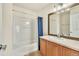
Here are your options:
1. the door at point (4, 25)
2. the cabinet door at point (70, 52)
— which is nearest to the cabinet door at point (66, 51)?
the cabinet door at point (70, 52)

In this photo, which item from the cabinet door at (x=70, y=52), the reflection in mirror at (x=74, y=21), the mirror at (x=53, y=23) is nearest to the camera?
the cabinet door at (x=70, y=52)

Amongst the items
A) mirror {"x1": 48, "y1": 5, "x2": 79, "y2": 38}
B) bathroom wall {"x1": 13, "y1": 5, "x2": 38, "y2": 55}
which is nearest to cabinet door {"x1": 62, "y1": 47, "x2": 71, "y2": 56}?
mirror {"x1": 48, "y1": 5, "x2": 79, "y2": 38}

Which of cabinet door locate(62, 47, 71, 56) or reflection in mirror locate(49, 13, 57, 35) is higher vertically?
reflection in mirror locate(49, 13, 57, 35)

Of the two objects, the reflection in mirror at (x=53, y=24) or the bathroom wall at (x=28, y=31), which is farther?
the bathroom wall at (x=28, y=31)

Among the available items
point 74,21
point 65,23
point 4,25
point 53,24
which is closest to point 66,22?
point 65,23

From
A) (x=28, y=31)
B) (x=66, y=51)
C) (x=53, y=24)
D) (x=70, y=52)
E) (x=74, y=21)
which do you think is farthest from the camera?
(x=28, y=31)

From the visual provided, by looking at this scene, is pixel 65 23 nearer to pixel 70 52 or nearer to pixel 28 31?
pixel 70 52

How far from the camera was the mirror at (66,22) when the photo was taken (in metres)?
2.16

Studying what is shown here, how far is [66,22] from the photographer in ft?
8.17

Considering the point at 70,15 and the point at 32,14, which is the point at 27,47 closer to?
the point at 32,14

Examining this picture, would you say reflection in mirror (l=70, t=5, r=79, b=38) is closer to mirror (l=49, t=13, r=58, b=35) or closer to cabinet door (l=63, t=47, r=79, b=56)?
cabinet door (l=63, t=47, r=79, b=56)

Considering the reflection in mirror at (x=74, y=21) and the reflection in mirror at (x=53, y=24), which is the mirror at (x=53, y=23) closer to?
the reflection in mirror at (x=53, y=24)

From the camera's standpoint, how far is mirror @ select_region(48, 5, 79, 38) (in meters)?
2.16

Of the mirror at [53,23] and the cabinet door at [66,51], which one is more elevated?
the mirror at [53,23]
